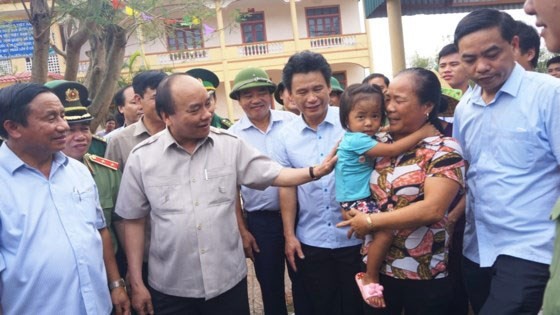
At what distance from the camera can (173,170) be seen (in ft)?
8.39

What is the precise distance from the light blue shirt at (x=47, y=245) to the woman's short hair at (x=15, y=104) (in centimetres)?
16

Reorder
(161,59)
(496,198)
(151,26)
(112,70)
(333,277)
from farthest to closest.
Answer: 1. (161,59)
2. (151,26)
3. (112,70)
4. (333,277)
5. (496,198)

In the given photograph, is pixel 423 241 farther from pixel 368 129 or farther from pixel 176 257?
pixel 176 257

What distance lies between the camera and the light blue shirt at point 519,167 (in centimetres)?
215

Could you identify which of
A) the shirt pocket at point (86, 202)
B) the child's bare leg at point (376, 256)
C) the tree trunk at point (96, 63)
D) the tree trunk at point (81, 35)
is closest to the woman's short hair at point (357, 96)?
the child's bare leg at point (376, 256)

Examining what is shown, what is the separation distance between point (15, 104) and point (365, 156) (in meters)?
1.76

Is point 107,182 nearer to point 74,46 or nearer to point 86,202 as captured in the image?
point 86,202

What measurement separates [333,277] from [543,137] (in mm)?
1496

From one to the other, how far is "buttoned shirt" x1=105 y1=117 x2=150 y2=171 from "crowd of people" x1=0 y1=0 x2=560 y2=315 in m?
0.14

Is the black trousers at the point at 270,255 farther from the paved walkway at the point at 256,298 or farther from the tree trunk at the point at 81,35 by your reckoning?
the tree trunk at the point at 81,35

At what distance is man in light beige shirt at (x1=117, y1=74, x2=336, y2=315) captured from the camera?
251 centimetres

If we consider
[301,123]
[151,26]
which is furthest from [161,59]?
[301,123]

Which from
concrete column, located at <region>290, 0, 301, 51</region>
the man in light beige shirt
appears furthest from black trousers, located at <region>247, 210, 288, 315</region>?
concrete column, located at <region>290, 0, 301, 51</region>

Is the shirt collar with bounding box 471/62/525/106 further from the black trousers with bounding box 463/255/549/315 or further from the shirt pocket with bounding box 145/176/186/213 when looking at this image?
the shirt pocket with bounding box 145/176/186/213
